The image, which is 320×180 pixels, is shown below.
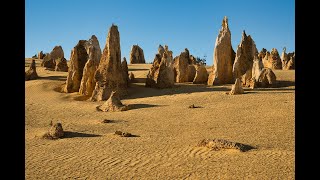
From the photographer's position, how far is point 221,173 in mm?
8492

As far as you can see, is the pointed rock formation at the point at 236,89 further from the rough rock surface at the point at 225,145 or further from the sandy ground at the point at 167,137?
the rough rock surface at the point at 225,145

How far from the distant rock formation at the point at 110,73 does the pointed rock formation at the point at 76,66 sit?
2.58 metres

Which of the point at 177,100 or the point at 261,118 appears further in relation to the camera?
the point at 177,100

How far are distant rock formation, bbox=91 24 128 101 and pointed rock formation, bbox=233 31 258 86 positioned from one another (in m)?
8.14

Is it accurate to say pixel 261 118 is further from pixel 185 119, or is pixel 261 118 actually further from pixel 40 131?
pixel 40 131

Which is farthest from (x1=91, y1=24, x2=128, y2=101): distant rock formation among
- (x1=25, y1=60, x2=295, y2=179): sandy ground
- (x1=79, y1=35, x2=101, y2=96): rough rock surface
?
(x1=25, y1=60, x2=295, y2=179): sandy ground

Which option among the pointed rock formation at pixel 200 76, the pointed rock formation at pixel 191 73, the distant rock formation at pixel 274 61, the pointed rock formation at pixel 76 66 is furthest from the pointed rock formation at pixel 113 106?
the distant rock formation at pixel 274 61

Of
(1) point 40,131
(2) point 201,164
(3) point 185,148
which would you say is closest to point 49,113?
(1) point 40,131

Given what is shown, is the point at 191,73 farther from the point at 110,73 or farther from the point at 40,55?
the point at 40,55

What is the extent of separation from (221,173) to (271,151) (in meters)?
2.36

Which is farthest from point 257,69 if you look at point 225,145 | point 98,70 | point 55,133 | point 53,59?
point 53,59

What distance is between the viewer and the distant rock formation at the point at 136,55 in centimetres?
5009
